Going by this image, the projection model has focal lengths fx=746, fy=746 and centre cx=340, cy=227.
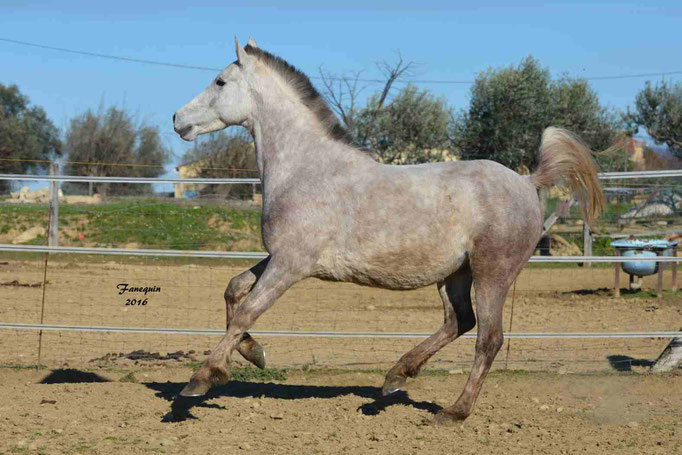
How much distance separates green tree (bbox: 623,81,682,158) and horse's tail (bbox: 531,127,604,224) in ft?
94.5

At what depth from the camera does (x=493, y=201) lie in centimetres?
460

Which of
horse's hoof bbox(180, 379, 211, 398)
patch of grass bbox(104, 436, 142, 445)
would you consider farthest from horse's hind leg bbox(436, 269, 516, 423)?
patch of grass bbox(104, 436, 142, 445)

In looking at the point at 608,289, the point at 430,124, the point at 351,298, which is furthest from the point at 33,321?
the point at 430,124

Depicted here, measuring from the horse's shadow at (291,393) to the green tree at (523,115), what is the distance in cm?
2098

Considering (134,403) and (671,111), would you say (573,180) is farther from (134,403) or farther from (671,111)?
(671,111)

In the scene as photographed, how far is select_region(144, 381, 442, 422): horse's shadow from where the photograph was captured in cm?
518

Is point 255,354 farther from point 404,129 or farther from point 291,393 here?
point 404,129

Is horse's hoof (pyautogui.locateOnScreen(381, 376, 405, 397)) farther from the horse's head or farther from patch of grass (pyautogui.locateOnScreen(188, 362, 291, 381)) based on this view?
the horse's head

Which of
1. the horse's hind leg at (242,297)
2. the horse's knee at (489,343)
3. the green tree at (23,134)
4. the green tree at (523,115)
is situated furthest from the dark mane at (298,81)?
the green tree at (23,134)

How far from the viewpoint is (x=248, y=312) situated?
4.30 m

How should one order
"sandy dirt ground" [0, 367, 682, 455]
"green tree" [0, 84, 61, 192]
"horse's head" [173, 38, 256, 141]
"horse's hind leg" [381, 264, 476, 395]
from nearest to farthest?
"sandy dirt ground" [0, 367, 682, 455] → "horse's head" [173, 38, 256, 141] → "horse's hind leg" [381, 264, 476, 395] → "green tree" [0, 84, 61, 192]

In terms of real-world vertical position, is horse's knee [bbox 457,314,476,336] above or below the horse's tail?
below

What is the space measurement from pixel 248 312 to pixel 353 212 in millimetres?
860

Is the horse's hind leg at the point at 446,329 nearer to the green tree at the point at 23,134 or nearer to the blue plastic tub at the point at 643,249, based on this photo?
the blue plastic tub at the point at 643,249
